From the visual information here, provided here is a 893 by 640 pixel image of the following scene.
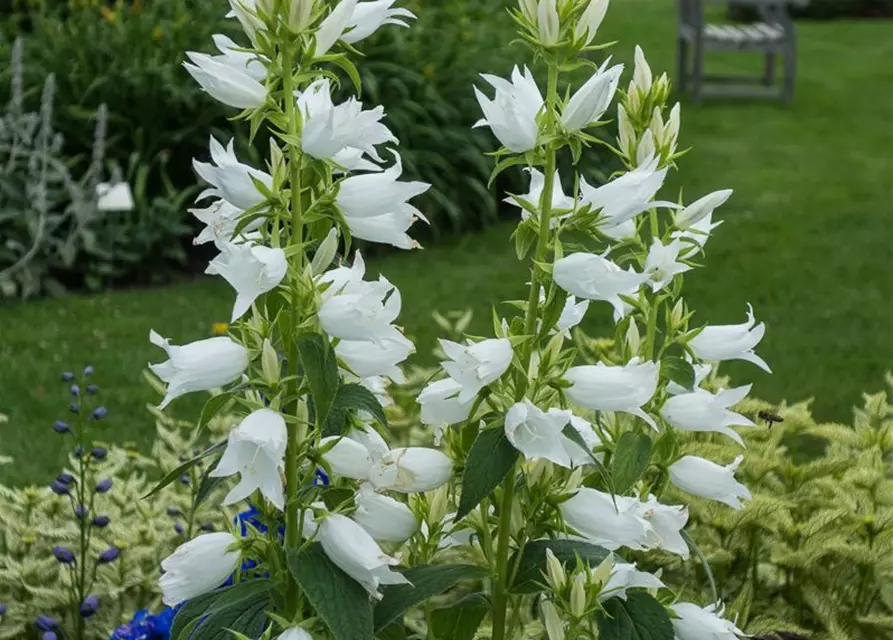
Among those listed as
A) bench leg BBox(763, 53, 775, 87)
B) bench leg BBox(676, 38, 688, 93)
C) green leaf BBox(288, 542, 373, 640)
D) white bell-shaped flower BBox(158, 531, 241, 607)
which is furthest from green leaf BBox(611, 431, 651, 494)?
bench leg BBox(763, 53, 775, 87)

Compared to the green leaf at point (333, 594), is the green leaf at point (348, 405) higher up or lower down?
higher up

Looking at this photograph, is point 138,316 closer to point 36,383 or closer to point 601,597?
point 36,383

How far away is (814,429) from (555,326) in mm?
1446

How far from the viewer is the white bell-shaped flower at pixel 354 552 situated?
4.83ft

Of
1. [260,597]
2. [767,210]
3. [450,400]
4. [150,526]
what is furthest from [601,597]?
[767,210]

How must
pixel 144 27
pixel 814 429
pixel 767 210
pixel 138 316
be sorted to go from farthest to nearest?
pixel 767 210 < pixel 144 27 < pixel 138 316 < pixel 814 429

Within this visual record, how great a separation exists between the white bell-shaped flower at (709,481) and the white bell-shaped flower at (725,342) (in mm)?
142

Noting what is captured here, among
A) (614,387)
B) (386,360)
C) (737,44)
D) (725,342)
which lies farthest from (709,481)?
(737,44)

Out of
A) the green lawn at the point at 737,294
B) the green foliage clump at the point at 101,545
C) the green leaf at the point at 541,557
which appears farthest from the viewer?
the green lawn at the point at 737,294

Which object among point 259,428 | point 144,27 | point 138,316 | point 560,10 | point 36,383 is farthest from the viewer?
point 144,27

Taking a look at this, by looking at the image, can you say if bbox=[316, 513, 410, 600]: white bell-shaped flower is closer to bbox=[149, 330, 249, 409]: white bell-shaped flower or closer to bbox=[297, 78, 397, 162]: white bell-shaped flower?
bbox=[149, 330, 249, 409]: white bell-shaped flower

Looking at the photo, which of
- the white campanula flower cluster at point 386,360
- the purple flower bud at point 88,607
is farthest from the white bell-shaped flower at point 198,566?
the purple flower bud at point 88,607

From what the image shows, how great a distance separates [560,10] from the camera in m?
1.53

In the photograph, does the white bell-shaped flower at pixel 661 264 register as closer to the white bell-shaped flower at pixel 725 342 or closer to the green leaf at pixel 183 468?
the white bell-shaped flower at pixel 725 342
